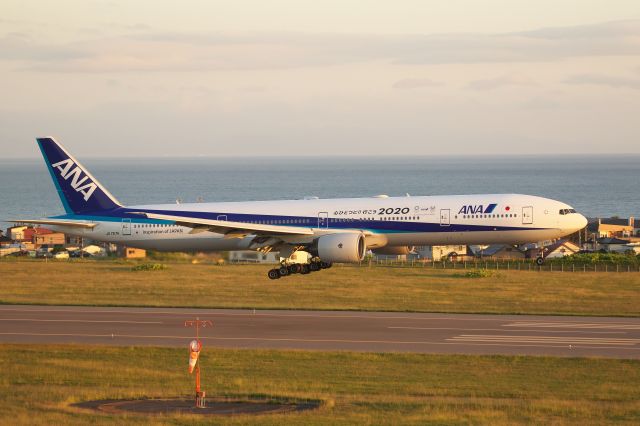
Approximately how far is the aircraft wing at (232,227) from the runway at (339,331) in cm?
480

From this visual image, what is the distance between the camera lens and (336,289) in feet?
209

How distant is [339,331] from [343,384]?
12.0 metres

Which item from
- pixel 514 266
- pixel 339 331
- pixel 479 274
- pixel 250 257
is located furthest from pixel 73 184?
pixel 514 266

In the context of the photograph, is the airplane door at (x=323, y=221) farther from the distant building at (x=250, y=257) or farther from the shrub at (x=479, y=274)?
the shrub at (x=479, y=274)

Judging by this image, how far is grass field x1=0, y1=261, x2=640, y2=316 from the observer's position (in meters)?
56.8

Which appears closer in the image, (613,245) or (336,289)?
(336,289)

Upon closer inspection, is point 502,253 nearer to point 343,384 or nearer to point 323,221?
point 323,221

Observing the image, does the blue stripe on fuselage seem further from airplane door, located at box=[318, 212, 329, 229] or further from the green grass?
the green grass

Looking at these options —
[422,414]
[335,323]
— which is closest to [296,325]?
[335,323]

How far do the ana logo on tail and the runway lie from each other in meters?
11.7

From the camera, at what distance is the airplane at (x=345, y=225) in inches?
2239

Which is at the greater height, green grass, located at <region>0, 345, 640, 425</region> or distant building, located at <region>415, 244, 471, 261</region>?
distant building, located at <region>415, 244, 471, 261</region>

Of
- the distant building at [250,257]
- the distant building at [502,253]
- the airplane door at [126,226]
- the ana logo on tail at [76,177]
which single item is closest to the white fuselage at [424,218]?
the distant building at [250,257]

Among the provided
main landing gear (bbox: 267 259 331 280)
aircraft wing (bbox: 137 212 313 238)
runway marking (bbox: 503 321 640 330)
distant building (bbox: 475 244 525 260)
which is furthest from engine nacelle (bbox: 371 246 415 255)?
distant building (bbox: 475 244 525 260)
